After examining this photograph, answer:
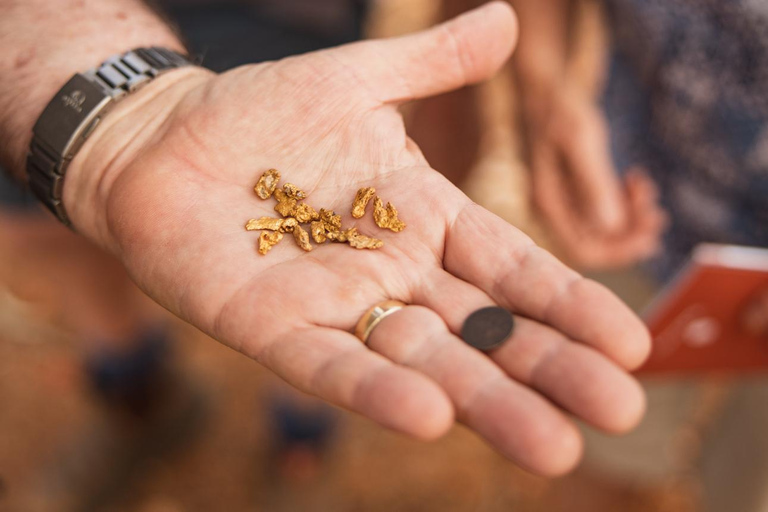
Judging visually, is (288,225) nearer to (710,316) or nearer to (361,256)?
(361,256)

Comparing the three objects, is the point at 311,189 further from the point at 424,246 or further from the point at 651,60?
the point at 651,60

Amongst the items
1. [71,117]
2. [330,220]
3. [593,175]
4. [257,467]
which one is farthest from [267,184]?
[257,467]

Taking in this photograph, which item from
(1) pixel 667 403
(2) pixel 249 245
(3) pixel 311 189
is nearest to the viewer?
(2) pixel 249 245

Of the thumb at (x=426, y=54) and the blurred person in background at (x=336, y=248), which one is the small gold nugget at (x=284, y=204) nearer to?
the blurred person in background at (x=336, y=248)

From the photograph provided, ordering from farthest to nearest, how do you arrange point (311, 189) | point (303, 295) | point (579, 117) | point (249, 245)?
point (579, 117) → point (311, 189) → point (249, 245) → point (303, 295)

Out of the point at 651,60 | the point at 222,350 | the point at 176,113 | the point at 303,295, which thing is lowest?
the point at 222,350

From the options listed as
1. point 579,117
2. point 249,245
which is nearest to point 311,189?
point 249,245

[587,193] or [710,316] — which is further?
[587,193]

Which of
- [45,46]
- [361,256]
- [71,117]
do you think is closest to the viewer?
[361,256]
